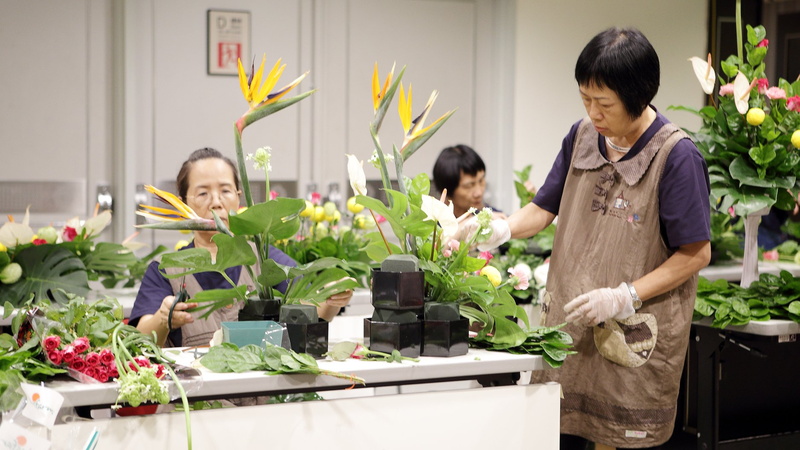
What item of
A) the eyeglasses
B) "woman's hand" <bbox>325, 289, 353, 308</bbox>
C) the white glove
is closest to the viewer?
"woman's hand" <bbox>325, 289, 353, 308</bbox>

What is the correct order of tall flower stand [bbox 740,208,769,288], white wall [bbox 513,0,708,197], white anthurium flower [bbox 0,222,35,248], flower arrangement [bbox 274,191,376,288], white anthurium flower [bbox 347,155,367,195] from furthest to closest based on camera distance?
1. white wall [bbox 513,0,708,197]
2. flower arrangement [bbox 274,191,376,288]
3. tall flower stand [bbox 740,208,769,288]
4. white anthurium flower [bbox 0,222,35,248]
5. white anthurium flower [bbox 347,155,367,195]

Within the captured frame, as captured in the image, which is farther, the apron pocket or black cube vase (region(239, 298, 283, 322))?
the apron pocket

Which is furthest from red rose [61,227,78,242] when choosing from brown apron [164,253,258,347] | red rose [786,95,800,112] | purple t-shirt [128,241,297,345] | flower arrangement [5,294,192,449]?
red rose [786,95,800,112]

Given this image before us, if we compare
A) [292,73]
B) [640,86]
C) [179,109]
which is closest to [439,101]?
[292,73]

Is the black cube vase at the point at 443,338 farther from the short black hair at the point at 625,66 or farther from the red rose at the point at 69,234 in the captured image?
the red rose at the point at 69,234

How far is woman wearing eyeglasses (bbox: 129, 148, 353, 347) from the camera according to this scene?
226 cm

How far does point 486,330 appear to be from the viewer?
1973 millimetres

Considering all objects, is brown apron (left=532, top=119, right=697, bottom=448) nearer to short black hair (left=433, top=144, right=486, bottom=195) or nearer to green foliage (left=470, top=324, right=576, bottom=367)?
green foliage (left=470, top=324, right=576, bottom=367)

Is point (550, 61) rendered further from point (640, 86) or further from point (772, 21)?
point (640, 86)

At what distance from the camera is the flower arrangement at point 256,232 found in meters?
1.81

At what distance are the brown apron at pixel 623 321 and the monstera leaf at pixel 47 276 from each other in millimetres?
1528

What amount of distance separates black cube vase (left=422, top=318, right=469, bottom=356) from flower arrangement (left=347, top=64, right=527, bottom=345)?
0.07m

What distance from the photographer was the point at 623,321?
7.17 feet

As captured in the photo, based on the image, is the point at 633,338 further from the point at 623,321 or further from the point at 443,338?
the point at 443,338
